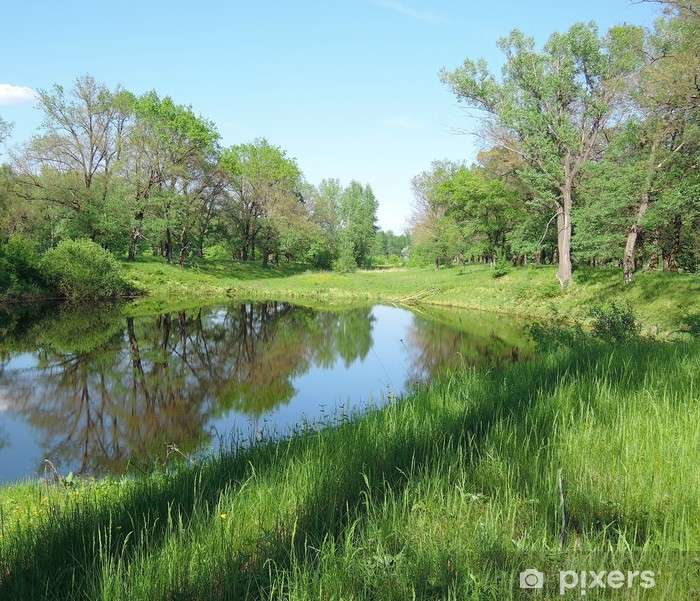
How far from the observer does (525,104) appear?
2661cm

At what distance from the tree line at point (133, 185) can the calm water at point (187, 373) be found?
14.2m

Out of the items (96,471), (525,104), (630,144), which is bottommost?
(96,471)

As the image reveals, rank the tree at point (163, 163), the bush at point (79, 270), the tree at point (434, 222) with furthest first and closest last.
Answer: the tree at point (434, 222) → the tree at point (163, 163) → the bush at point (79, 270)

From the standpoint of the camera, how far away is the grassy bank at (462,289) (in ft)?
65.5

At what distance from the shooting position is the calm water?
28.8 ft

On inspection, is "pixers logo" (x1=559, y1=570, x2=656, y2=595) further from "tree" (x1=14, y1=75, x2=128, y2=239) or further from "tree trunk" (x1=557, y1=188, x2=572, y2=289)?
"tree" (x1=14, y1=75, x2=128, y2=239)

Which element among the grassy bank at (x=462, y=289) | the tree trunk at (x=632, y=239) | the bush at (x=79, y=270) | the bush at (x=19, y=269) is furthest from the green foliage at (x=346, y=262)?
the tree trunk at (x=632, y=239)

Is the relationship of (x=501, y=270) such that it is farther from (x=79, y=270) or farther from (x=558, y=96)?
(x=79, y=270)

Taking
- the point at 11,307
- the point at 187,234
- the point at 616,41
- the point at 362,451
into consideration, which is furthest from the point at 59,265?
the point at 616,41

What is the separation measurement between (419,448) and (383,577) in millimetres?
1887

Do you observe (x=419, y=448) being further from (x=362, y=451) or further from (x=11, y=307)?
(x=11, y=307)

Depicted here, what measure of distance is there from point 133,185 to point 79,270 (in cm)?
1290

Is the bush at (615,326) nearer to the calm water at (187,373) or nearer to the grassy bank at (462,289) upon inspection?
the grassy bank at (462,289)

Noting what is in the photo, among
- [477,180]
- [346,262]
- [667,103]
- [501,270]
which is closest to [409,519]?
[667,103]
